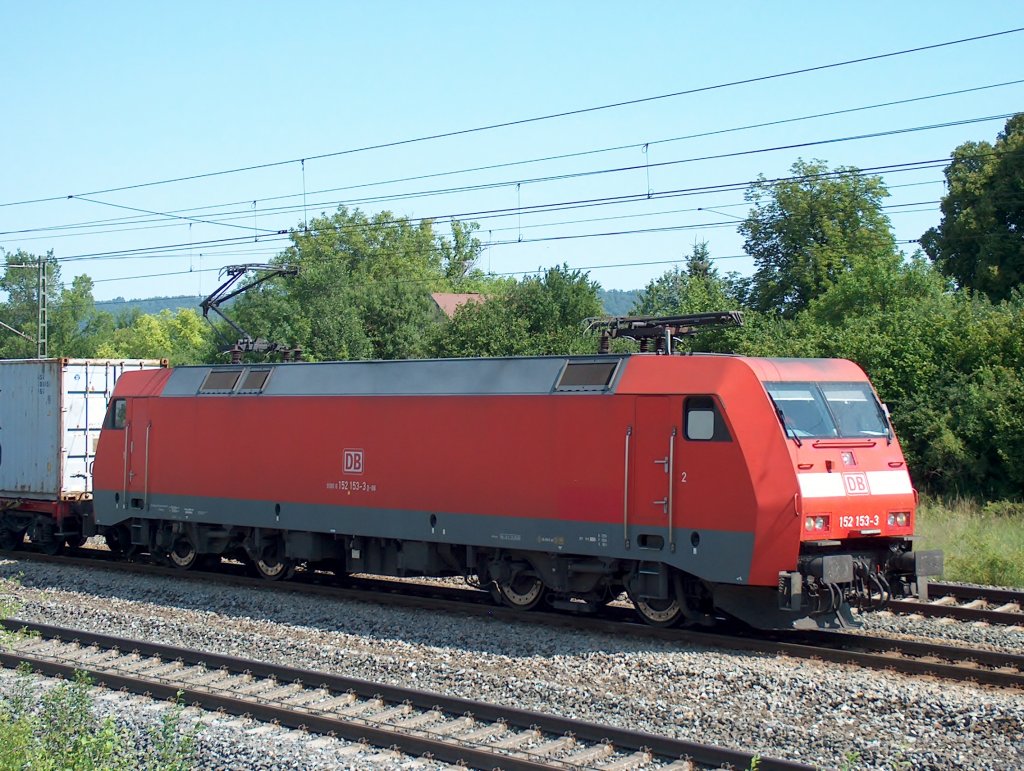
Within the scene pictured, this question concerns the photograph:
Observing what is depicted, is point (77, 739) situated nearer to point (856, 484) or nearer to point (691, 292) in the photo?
point (856, 484)

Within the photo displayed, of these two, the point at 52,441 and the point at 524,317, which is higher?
the point at 524,317

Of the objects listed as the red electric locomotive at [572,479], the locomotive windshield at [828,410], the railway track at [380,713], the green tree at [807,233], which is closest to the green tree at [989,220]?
the green tree at [807,233]

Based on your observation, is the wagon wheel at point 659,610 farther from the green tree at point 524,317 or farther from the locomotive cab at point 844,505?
the green tree at point 524,317

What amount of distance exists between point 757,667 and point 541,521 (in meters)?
3.64

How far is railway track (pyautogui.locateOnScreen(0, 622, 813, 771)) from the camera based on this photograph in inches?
348

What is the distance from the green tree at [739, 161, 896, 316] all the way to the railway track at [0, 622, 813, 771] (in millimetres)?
37650

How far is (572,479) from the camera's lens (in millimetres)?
13859

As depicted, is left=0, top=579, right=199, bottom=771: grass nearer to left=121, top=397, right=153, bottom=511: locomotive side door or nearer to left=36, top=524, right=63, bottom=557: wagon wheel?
left=121, top=397, right=153, bottom=511: locomotive side door

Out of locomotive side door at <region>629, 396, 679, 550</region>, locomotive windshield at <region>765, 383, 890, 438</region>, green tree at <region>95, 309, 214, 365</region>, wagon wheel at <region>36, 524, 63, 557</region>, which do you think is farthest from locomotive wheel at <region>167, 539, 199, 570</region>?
green tree at <region>95, 309, 214, 365</region>

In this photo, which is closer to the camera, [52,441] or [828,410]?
[828,410]

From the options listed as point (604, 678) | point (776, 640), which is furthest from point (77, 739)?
point (776, 640)

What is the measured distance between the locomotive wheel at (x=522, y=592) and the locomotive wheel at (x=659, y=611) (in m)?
1.53

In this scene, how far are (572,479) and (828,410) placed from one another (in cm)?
311

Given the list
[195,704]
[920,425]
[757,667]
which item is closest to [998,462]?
[920,425]
